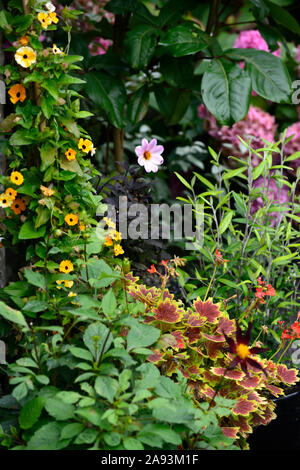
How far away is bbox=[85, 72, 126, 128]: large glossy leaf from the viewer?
176cm

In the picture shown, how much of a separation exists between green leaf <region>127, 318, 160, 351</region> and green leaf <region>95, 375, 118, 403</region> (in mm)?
81

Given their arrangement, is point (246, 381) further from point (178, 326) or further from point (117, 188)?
point (117, 188)

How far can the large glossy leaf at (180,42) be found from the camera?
1.60 m

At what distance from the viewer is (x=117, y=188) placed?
149cm

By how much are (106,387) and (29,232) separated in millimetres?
396

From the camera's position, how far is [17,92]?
1.06 meters

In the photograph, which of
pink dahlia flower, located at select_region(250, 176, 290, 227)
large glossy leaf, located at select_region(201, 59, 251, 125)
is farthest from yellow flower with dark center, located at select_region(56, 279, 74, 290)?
large glossy leaf, located at select_region(201, 59, 251, 125)

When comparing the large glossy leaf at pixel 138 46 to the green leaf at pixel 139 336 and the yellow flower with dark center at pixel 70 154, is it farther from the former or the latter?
the green leaf at pixel 139 336

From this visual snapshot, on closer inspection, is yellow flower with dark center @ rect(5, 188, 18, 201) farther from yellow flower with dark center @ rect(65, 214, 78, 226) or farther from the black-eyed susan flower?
the black-eyed susan flower

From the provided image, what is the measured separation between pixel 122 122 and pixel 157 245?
1.79ft

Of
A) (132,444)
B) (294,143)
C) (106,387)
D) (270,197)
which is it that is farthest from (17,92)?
(294,143)

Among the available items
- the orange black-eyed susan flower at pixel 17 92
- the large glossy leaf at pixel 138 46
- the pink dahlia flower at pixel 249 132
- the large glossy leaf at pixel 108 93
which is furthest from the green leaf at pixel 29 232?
the pink dahlia flower at pixel 249 132

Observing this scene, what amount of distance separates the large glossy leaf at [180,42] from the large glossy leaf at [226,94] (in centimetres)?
9
